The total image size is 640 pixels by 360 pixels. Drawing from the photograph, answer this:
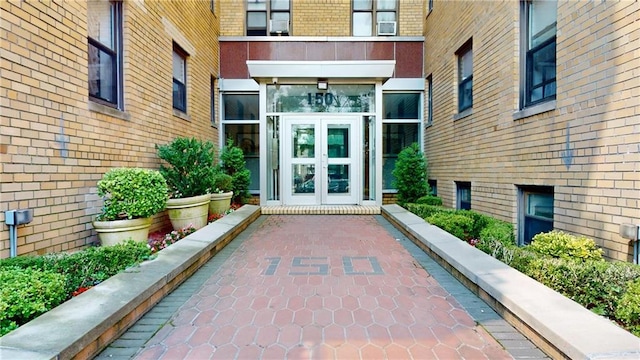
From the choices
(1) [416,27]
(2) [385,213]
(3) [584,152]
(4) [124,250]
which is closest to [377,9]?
(1) [416,27]

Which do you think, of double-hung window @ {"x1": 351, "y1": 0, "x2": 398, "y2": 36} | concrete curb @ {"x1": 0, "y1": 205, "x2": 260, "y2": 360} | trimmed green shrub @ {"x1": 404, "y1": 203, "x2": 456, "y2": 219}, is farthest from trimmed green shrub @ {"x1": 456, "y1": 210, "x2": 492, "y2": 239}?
double-hung window @ {"x1": 351, "y1": 0, "x2": 398, "y2": 36}

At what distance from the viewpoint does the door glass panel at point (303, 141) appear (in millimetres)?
9484

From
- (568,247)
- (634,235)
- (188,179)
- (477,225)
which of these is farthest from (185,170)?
(634,235)

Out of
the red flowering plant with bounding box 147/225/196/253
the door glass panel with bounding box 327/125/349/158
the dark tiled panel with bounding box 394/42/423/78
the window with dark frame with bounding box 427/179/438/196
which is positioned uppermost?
the dark tiled panel with bounding box 394/42/423/78

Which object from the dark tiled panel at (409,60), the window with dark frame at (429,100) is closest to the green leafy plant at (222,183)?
the window with dark frame at (429,100)

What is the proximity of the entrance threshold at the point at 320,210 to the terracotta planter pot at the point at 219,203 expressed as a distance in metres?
1.28

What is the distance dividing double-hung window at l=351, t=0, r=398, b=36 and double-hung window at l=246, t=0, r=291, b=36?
217cm

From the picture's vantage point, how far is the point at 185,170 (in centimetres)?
606

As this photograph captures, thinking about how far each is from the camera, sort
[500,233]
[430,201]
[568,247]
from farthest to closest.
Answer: [430,201], [500,233], [568,247]

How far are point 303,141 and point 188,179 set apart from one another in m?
4.13

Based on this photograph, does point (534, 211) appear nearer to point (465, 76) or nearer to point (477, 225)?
point (477, 225)

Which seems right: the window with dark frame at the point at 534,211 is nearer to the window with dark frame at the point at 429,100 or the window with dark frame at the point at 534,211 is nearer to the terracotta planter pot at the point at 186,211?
the window with dark frame at the point at 429,100

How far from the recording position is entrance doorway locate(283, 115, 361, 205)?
943 cm

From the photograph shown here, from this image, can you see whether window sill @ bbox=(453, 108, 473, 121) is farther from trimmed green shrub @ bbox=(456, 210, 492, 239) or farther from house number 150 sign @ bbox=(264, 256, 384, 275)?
house number 150 sign @ bbox=(264, 256, 384, 275)
